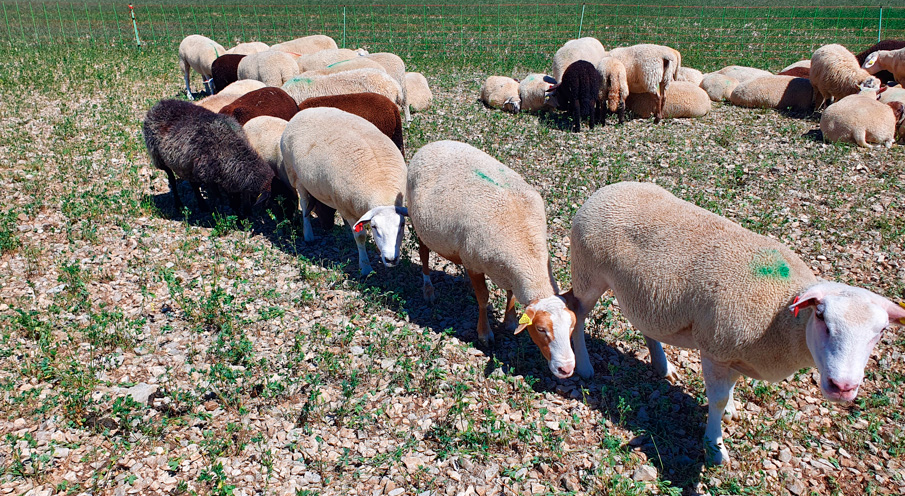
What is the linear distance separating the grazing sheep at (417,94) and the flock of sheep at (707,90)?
4.98 ft

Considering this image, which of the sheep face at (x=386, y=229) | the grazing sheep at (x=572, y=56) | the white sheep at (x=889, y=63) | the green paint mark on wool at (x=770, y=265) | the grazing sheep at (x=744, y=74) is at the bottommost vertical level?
the sheep face at (x=386, y=229)

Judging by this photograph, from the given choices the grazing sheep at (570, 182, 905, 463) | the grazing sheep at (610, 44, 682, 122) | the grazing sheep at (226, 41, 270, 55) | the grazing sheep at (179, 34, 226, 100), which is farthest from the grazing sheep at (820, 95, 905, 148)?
the grazing sheep at (179, 34, 226, 100)

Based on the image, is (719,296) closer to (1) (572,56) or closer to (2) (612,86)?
(2) (612,86)

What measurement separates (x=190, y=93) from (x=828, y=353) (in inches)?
595

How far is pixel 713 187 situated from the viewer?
8.51 metres

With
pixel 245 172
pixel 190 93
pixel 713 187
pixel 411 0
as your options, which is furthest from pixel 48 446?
pixel 411 0

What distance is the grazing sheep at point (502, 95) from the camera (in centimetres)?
1305

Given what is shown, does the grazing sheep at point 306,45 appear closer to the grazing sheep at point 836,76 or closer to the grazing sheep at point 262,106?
the grazing sheep at point 262,106

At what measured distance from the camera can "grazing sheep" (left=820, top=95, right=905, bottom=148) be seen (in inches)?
385

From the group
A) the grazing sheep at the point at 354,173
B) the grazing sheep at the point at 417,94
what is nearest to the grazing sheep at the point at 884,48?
the grazing sheep at the point at 417,94

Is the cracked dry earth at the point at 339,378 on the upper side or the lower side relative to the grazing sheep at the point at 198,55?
lower

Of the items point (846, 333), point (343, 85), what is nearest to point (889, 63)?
point (343, 85)

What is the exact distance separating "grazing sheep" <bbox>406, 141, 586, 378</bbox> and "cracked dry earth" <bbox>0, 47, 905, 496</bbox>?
56cm

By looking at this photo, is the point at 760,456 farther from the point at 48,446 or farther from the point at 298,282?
the point at 48,446
